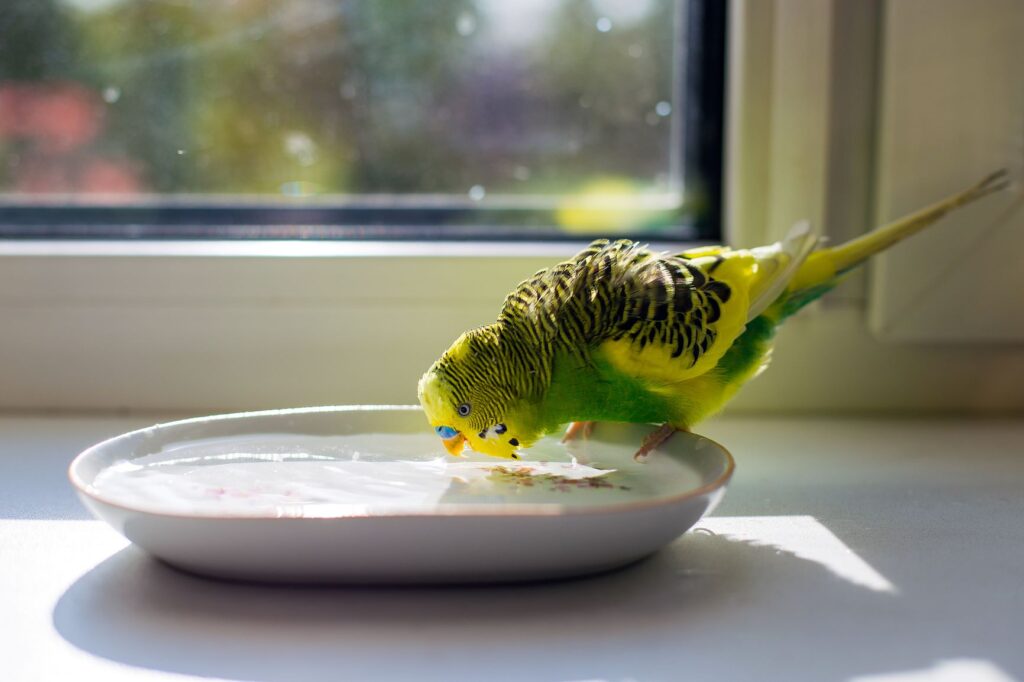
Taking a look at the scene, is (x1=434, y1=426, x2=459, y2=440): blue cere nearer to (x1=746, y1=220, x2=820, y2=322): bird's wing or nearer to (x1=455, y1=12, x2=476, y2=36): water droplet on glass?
(x1=746, y1=220, x2=820, y2=322): bird's wing

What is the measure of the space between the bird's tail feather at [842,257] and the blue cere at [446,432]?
0.97 ft

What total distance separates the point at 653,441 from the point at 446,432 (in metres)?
0.14

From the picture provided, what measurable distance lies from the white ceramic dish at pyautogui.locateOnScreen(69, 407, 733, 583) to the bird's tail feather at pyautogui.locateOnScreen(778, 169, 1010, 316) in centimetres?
20

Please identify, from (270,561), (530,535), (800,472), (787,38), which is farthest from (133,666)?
(787,38)

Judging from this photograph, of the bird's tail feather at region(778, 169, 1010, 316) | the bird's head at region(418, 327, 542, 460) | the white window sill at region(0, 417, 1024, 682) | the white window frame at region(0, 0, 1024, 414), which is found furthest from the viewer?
the white window frame at region(0, 0, 1024, 414)

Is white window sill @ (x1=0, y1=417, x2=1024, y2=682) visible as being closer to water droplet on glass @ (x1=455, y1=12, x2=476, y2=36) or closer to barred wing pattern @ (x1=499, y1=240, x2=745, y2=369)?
barred wing pattern @ (x1=499, y1=240, x2=745, y2=369)

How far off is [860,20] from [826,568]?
592mm

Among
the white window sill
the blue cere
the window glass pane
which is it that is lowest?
the white window sill

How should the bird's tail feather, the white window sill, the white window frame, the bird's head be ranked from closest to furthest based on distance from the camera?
the white window sill
the bird's head
the bird's tail feather
the white window frame

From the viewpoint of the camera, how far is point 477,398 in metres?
0.64

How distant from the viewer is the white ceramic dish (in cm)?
48

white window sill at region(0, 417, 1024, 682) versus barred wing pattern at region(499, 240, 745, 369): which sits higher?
barred wing pattern at region(499, 240, 745, 369)

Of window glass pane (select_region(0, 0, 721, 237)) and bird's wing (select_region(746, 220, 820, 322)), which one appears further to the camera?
window glass pane (select_region(0, 0, 721, 237))

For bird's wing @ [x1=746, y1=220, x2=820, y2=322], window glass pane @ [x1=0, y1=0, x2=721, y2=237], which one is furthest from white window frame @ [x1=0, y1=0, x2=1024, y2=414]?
bird's wing @ [x1=746, y1=220, x2=820, y2=322]
